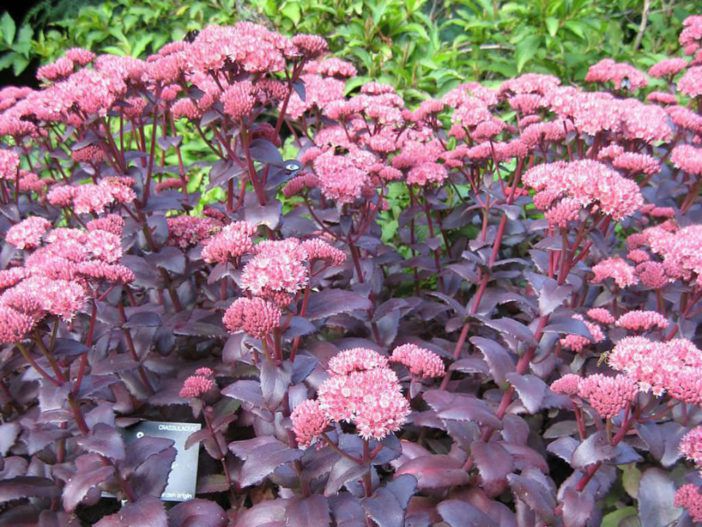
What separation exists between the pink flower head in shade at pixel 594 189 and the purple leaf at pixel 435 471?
2.56 ft

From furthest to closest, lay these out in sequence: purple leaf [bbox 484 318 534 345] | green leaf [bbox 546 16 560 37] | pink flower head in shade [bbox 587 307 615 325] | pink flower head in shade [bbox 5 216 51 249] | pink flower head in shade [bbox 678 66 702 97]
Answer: green leaf [bbox 546 16 560 37] < pink flower head in shade [bbox 678 66 702 97] < pink flower head in shade [bbox 587 307 615 325] < pink flower head in shade [bbox 5 216 51 249] < purple leaf [bbox 484 318 534 345]

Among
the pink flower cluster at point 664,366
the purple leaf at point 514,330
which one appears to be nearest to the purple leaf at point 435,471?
the purple leaf at point 514,330

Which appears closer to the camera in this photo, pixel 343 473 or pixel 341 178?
pixel 343 473

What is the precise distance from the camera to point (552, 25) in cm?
371

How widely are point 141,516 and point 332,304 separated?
730 mm

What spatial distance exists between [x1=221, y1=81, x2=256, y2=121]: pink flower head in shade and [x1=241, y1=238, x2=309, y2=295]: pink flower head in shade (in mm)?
463

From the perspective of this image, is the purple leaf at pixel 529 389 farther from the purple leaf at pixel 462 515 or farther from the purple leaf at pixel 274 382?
the purple leaf at pixel 274 382

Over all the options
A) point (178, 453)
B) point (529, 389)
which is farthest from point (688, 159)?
point (178, 453)

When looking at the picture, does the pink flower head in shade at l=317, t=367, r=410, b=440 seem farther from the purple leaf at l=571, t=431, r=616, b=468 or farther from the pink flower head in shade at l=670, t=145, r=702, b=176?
the pink flower head in shade at l=670, t=145, r=702, b=176

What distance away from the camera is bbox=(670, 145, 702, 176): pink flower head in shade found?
2.22 metres

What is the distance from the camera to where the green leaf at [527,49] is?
12.4 ft

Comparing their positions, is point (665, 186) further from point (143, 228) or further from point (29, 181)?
point (29, 181)

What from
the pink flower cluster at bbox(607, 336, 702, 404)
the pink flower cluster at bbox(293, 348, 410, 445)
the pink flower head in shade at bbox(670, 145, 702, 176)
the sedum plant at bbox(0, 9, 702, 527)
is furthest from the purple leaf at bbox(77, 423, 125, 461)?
the pink flower head in shade at bbox(670, 145, 702, 176)

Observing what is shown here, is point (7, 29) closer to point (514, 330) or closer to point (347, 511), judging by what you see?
point (514, 330)
